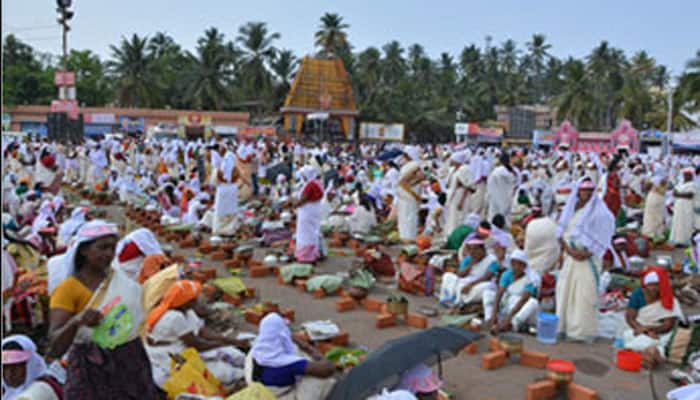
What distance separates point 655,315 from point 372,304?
2901 millimetres

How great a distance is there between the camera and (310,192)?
871 centimetres

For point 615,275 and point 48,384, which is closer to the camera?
point 48,384

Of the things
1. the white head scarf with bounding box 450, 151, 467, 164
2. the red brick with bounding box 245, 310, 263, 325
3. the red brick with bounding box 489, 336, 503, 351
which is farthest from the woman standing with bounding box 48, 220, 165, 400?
the white head scarf with bounding box 450, 151, 467, 164

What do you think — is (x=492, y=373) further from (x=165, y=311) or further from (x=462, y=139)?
(x=462, y=139)

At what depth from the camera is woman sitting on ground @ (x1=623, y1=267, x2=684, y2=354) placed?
5.56 metres

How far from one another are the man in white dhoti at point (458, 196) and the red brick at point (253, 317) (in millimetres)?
4801

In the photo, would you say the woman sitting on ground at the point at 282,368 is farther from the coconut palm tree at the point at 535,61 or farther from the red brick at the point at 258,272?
the coconut palm tree at the point at 535,61

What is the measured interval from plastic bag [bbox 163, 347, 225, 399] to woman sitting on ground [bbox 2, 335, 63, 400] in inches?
31.2

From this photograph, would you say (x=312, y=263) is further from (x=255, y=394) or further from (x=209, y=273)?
(x=255, y=394)

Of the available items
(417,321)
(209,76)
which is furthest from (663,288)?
(209,76)

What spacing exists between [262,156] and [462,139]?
26123 millimetres

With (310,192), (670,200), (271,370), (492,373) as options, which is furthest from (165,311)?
(670,200)

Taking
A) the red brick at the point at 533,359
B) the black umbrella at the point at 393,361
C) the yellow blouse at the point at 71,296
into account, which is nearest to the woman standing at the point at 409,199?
the red brick at the point at 533,359

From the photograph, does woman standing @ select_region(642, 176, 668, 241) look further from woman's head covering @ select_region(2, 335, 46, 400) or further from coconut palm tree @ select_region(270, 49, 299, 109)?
coconut palm tree @ select_region(270, 49, 299, 109)
